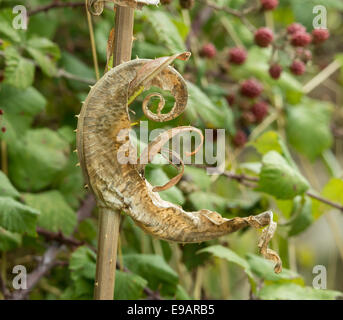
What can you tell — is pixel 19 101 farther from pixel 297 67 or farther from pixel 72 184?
pixel 297 67

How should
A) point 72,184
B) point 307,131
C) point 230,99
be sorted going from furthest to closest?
point 307,131 → point 230,99 → point 72,184

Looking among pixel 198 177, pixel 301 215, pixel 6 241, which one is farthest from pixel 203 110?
pixel 6 241

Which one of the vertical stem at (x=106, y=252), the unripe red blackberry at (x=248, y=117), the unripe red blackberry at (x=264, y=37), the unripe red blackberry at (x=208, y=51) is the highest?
the unripe red blackberry at (x=208, y=51)

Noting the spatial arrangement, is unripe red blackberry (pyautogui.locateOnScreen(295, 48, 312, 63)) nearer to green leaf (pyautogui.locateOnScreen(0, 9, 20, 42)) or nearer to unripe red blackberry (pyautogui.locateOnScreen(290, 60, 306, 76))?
unripe red blackberry (pyautogui.locateOnScreen(290, 60, 306, 76))

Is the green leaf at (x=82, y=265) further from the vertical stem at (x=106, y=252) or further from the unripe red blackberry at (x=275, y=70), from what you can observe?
the unripe red blackberry at (x=275, y=70)

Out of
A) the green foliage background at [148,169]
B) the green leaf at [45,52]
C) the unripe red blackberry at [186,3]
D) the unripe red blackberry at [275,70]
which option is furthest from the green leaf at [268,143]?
the green leaf at [45,52]
